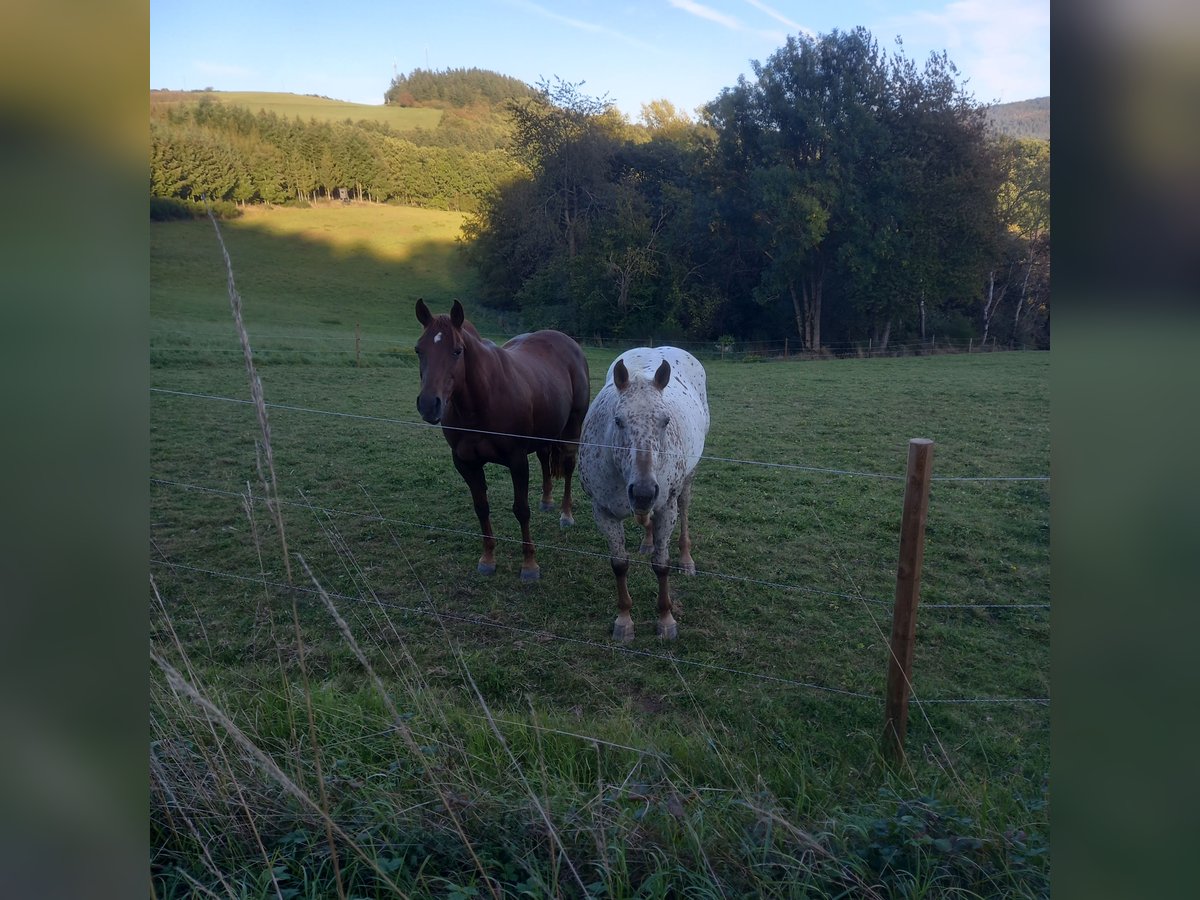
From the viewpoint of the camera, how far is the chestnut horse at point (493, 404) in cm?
491

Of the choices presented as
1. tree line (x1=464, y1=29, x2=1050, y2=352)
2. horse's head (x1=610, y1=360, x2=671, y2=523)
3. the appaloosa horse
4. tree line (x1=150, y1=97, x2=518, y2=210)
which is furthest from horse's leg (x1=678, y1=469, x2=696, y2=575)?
tree line (x1=150, y1=97, x2=518, y2=210)

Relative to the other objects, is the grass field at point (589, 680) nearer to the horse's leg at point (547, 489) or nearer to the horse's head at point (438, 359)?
the horse's leg at point (547, 489)

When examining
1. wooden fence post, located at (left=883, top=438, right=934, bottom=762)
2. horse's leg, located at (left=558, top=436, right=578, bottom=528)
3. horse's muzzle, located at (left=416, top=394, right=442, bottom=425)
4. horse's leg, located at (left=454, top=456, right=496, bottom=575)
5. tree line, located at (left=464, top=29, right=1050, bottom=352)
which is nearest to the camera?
wooden fence post, located at (left=883, top=438, right=934, bottom=762)

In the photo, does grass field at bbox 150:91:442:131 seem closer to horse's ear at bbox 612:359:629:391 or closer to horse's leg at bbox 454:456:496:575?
horse's leg at bbox 454:456:496:575

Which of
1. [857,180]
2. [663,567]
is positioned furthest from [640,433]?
[857,180]

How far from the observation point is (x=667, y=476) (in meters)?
4.34

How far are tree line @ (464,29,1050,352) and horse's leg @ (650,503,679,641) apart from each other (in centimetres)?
2117

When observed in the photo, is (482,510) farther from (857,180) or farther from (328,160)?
(328,160)

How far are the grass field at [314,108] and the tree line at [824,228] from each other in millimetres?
13552

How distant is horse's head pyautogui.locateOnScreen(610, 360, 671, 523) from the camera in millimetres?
4031

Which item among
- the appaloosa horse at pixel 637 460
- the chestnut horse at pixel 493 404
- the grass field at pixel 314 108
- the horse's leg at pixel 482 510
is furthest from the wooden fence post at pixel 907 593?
the grass field at pixel 314 108

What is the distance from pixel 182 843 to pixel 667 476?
2.95 metres

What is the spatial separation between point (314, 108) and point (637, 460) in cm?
3841

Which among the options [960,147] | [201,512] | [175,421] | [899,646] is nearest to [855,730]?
[899,646]
